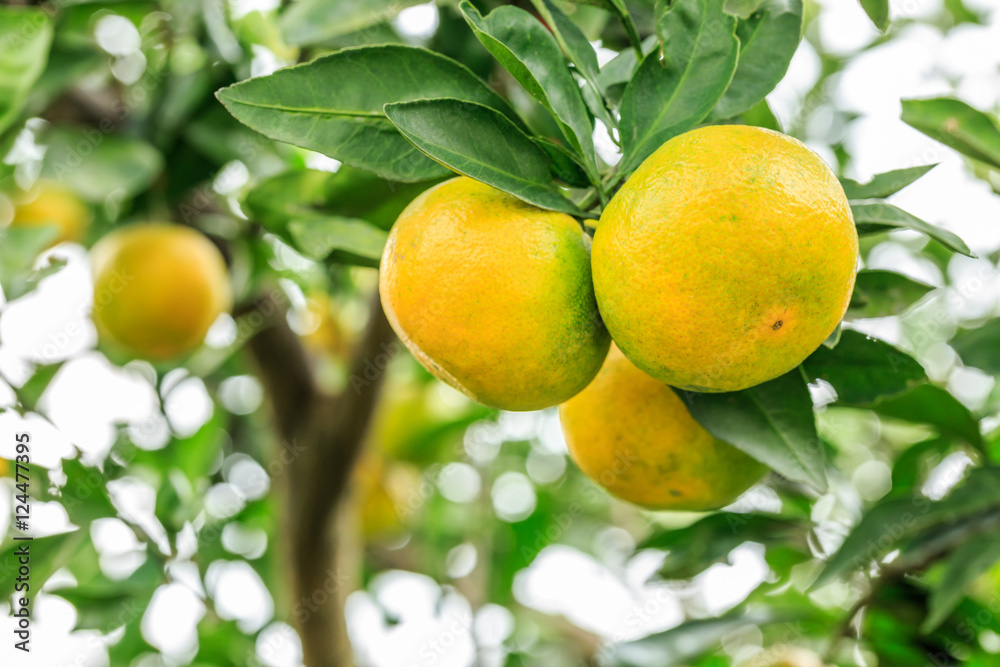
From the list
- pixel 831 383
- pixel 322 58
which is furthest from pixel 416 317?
pixel 831 383

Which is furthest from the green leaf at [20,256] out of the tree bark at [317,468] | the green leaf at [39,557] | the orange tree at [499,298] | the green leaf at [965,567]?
the green leaf at [965,567]

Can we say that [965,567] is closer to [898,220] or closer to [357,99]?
[898,220]

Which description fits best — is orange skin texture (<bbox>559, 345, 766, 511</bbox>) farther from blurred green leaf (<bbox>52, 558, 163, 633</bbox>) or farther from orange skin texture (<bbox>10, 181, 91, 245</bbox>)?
orange skin texture (<bbox>10, 181, 91, 245</bbox>)

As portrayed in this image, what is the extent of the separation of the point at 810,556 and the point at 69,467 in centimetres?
149

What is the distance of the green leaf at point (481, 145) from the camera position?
0.66 m

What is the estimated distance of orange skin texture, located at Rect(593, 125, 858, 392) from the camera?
0.63 metres

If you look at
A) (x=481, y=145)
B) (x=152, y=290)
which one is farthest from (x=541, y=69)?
(x=152, y=290)

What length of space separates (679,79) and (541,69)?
0.45ft

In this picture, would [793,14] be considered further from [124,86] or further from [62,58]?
[124,86]

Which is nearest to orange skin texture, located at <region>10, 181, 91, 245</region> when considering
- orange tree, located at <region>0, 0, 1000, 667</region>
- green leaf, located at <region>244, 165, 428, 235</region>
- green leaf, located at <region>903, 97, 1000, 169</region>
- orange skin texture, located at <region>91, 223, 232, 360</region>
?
orange tree, located at <region>0, 0, 1000, 667</region>

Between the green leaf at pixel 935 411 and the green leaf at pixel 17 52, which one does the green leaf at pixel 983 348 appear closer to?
the green leaf at pixel 935 411

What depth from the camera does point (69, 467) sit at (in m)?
1.46

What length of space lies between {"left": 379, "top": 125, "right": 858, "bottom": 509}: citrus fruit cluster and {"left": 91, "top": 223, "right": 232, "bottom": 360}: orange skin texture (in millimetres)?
1190

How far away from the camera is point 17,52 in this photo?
1.14m
